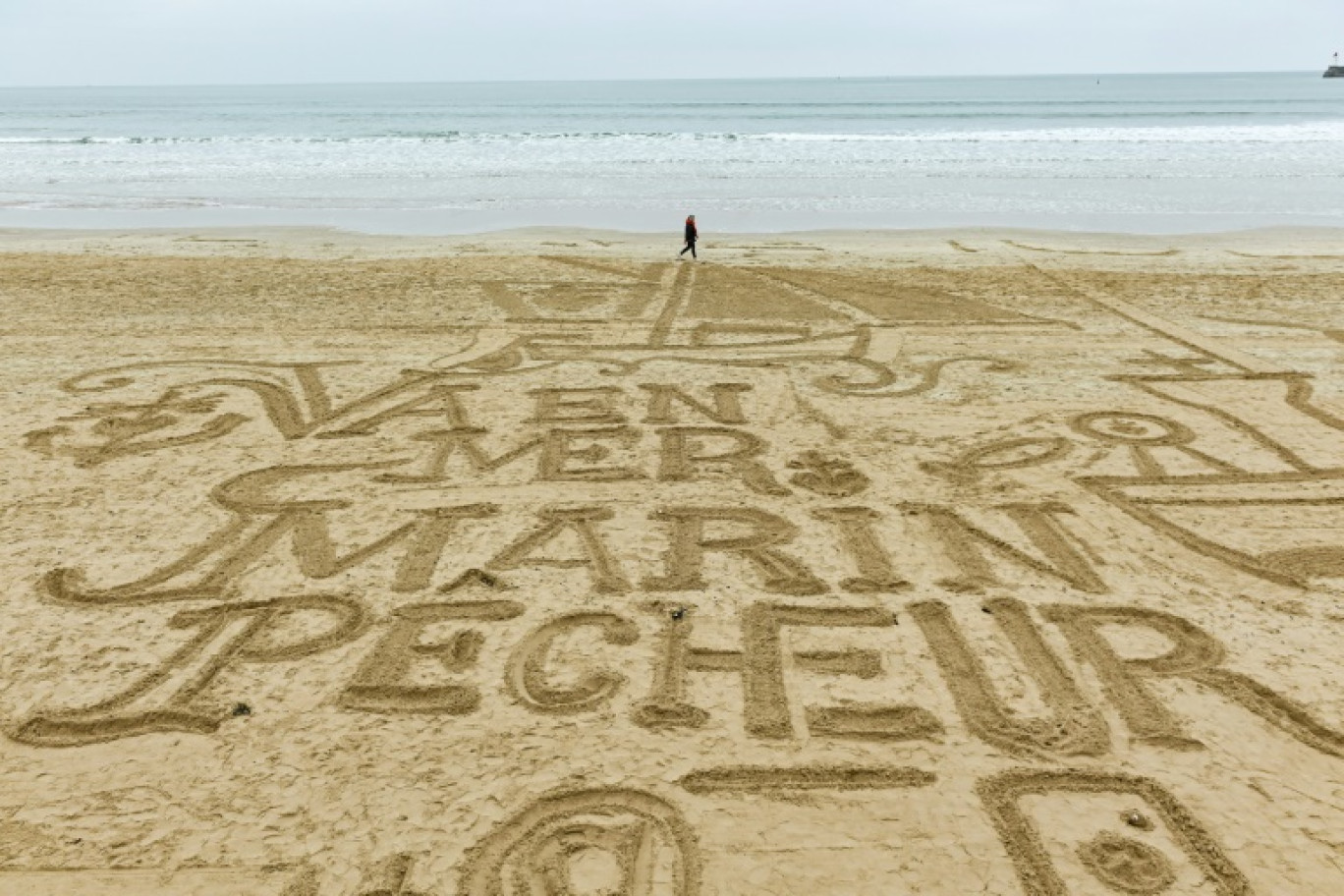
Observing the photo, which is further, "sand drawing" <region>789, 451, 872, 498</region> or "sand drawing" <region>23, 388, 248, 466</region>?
"sand drawing" <region>23, 388, 248, 466</region>

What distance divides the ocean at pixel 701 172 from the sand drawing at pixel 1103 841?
14893 mm

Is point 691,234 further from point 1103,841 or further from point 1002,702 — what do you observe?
point 1103,841

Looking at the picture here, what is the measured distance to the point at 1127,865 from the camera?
10.5ft

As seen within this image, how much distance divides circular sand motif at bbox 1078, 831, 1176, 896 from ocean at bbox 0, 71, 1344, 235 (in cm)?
1518

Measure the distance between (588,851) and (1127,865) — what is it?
1872mm

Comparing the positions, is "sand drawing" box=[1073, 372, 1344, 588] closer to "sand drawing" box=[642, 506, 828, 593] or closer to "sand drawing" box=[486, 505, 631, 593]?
"sand drawing" box=[642, 506, 828, 593]

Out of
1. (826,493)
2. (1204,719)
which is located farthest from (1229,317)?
(1204,719)

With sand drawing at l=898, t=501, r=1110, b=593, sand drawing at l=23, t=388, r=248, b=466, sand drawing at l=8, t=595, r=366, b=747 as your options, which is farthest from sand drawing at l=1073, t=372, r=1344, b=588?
sand drawing at l=23, t=388, r=248, b=466

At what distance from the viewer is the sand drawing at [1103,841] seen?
313cm

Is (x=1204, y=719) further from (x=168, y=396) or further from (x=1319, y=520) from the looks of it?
(x=168, y=396)

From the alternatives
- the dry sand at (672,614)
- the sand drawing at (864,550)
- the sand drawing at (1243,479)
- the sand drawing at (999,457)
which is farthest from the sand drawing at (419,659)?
the sand drawing at (1243,479)

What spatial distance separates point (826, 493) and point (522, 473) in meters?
2.04

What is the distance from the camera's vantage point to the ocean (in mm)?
19484

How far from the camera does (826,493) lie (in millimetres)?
5988
